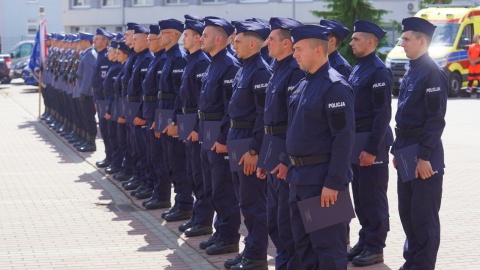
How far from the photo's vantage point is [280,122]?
7.85 meters

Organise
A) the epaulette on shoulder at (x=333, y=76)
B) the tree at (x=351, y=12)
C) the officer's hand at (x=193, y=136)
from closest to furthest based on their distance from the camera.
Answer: the epaulette on shoulder at (x=333, y=76)
the officer's hand at (x=193, y=136)
the tree at (x=351, y=12)

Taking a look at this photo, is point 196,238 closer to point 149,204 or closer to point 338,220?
point 149,204

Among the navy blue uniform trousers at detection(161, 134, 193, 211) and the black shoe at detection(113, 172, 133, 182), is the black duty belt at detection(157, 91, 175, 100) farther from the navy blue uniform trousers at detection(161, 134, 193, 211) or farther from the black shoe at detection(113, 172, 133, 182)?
the black shoe at detection(113, 172, 133, 182)

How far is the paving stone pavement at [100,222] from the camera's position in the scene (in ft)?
30.7

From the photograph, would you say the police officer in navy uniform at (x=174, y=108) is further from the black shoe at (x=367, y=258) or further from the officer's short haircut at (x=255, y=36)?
the black shoe at (x=367, y=258)

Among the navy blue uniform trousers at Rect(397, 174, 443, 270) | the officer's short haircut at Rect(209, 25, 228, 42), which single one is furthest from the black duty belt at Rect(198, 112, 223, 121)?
the navy blue uniform trousers at Rect(397, 174, 443, 270)

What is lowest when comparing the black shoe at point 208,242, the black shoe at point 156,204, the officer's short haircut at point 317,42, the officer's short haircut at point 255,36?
the black shoe at point 156,204

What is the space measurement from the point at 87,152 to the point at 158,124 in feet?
24.5

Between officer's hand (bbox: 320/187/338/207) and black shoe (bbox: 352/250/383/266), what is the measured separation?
7.04 feet

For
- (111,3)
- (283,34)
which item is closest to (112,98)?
(283,34)

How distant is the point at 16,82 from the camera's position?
46688mm

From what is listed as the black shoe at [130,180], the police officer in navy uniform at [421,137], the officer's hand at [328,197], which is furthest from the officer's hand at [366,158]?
the black shoe at [130,180]

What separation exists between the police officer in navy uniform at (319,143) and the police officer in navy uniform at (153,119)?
5283mm

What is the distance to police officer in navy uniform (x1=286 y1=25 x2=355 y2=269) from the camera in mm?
6848
